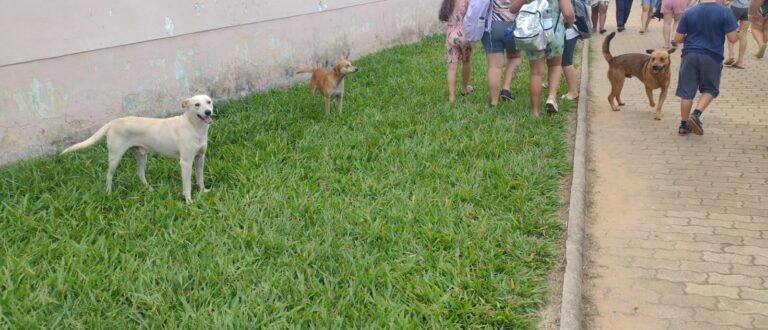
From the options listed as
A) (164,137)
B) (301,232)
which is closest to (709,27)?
(301,232)

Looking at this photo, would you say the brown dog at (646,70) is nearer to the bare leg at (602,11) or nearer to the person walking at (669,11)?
the person walking at (669,11)

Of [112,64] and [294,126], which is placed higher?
[112,64]

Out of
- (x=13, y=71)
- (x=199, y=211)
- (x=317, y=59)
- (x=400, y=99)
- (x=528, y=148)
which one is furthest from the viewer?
(x=317, y=59)

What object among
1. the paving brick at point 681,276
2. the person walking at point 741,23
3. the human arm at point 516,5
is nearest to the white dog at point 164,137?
the paving brick at point 681,276

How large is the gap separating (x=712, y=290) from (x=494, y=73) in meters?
4.05

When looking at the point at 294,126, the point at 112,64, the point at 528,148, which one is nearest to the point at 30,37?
the point at 112,64

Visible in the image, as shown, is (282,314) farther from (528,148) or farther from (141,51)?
(141,51)

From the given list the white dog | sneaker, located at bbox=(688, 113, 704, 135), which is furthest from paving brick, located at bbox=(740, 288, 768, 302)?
the white dog

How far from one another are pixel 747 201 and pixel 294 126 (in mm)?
4169

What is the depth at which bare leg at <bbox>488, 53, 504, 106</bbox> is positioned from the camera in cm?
688

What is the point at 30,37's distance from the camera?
530cm

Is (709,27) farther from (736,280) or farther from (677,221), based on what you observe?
(736,280)

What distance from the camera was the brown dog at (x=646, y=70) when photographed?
654 centimetres

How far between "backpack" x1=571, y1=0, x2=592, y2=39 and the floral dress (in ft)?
4.20
